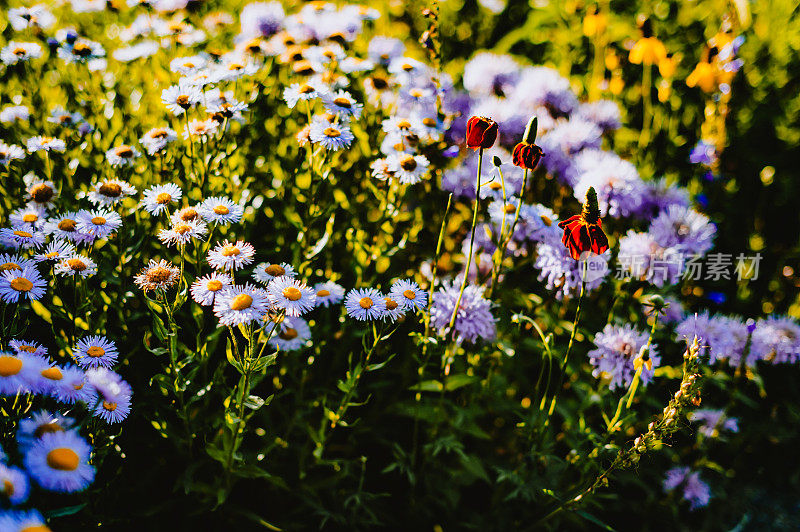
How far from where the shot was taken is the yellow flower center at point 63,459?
2.86 ft

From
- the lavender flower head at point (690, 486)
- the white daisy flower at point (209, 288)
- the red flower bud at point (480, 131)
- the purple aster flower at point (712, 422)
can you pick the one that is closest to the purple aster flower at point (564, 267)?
the red flower bud at point (480, 131)

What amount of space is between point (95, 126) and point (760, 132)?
10.7 ft

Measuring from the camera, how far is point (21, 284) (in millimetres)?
1268

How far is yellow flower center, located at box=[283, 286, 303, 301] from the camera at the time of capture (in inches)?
50.8

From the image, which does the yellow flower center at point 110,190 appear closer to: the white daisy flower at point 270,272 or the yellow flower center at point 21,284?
the yellow flower center at point 21,284

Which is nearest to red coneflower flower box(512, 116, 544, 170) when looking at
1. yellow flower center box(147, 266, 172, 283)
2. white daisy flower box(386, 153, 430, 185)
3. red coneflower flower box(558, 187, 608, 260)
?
red coneflower flower box(558, 187, 608, 260)

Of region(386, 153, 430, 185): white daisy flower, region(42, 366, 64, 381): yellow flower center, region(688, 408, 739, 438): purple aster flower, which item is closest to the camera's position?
region(42, 366, 64, 381): yellow flower center

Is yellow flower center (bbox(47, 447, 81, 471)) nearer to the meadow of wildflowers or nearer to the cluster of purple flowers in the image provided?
the meadow of wildflowers

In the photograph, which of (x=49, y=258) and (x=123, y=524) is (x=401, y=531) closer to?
(x=123, y=524)

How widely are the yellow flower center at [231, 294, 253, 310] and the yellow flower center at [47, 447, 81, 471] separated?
1.35 ft

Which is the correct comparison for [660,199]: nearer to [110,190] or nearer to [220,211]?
[220,211]

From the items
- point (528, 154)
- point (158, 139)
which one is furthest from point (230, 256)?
point (528, 154)

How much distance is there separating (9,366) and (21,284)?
409 mm

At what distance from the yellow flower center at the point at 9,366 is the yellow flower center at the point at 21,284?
374 mm
